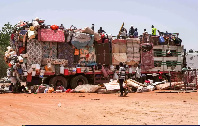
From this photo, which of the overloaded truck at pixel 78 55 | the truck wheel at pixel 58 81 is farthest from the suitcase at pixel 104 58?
the truck wheel at pixel 58 81

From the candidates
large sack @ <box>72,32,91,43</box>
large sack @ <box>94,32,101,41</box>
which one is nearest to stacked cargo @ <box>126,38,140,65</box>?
large sack @ <box>94,32,101,41</box>

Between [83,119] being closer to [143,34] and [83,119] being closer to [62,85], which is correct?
[62,85]

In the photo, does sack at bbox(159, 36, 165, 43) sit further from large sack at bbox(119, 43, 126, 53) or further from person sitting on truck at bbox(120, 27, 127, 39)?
large sack at bbox(119, 43, 126, 53)

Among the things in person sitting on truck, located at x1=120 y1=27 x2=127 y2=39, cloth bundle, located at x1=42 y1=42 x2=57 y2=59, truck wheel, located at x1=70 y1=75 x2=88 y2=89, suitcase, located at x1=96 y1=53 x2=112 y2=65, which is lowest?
truck wheel, located at x1=70 y1=75 x2=88 y2=89

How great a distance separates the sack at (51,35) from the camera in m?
18.0

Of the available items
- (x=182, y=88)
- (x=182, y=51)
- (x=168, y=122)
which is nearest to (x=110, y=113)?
(x=168, y=122)

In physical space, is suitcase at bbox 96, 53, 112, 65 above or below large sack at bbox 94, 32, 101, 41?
below

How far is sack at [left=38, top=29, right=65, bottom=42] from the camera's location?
1797cm

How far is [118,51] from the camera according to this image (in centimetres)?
1977

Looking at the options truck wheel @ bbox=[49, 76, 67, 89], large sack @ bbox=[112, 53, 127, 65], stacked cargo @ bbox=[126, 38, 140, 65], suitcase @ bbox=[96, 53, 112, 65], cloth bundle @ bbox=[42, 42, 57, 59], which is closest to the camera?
cloth bundle @ bbox=[42, 42, 57, 59]

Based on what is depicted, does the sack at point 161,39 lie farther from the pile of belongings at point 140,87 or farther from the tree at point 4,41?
the tree at point 4,41

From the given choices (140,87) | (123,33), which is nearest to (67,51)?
(123,33)

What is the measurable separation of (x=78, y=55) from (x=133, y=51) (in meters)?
3.83

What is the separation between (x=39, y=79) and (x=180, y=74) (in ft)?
32.4
